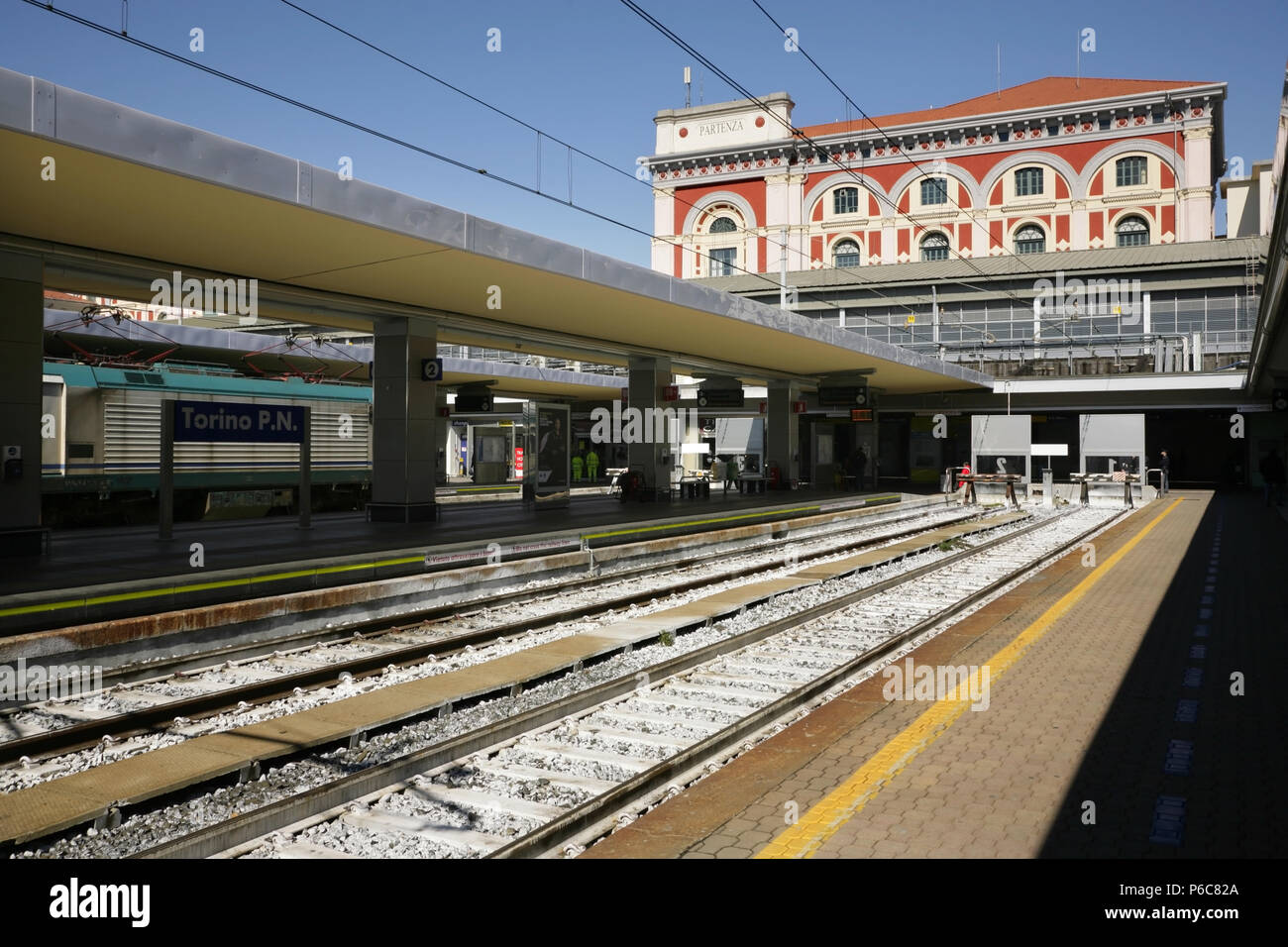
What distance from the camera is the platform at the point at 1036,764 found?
16.1 ft

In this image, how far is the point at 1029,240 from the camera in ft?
185

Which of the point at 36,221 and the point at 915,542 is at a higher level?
the point at 36,221

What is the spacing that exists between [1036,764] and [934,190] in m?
57.5

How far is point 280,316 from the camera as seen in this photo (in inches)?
782

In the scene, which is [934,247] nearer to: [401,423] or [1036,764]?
[401,423]

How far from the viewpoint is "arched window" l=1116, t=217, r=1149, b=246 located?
5350cm

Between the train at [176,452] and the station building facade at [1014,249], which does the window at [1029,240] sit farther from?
the train at [176,452]

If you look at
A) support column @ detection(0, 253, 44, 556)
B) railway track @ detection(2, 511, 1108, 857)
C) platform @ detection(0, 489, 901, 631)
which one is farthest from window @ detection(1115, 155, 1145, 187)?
support column @ detection(0, 253, 44, 556)

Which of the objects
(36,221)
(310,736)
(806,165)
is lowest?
(310,736)

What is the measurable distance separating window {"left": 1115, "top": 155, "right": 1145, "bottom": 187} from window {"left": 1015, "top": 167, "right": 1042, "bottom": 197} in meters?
4.07

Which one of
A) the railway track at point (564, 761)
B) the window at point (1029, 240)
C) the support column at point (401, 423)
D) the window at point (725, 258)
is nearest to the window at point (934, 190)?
the window at point (1029, 240)
